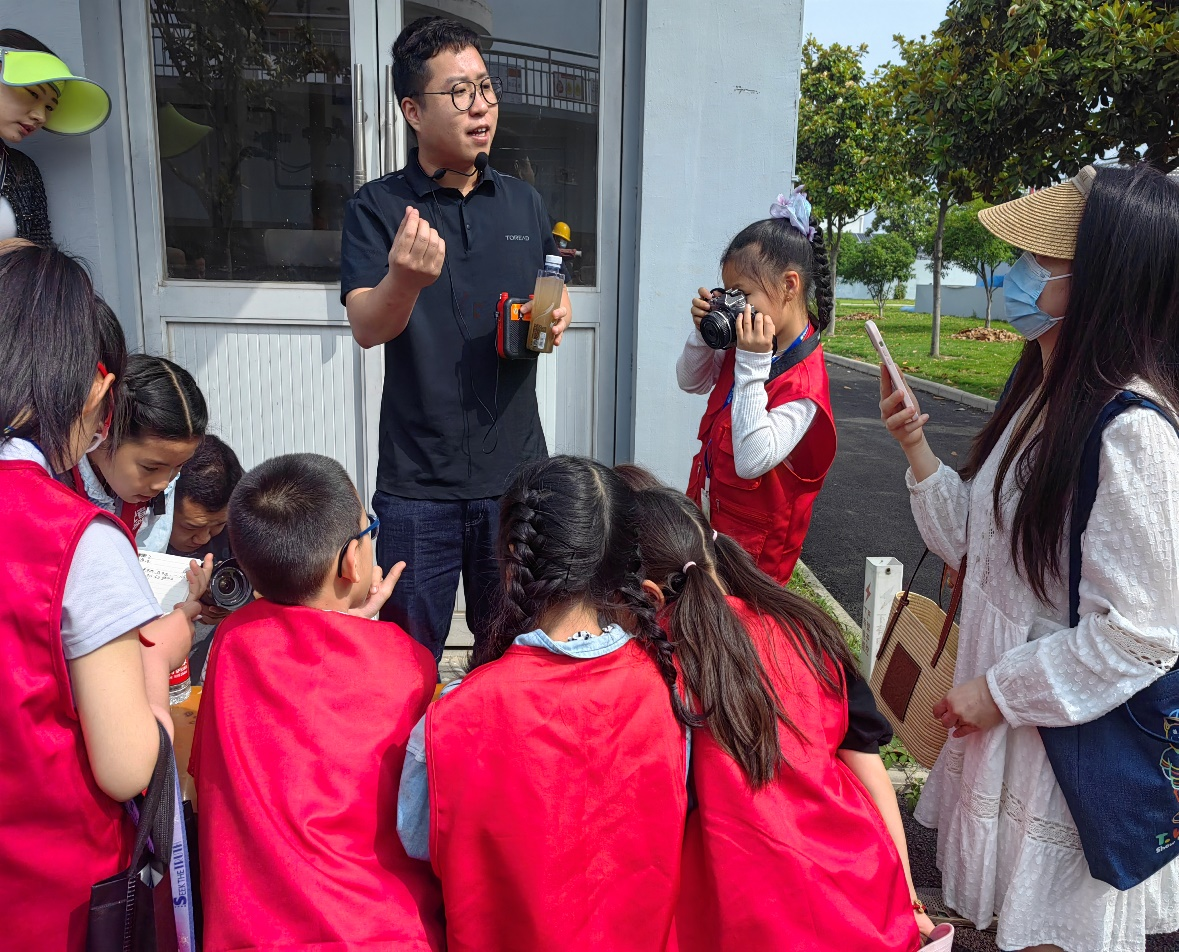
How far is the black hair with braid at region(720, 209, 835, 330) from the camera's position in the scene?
2455mm

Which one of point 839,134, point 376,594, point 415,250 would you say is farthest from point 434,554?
point 839,134

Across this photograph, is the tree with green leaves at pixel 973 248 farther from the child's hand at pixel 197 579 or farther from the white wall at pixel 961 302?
the child's hand at pixel 197 579

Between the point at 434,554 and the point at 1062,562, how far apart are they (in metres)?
1.46

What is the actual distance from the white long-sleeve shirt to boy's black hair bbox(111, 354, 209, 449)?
4.49ft

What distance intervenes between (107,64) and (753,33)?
2600 mm

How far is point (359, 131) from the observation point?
3734 mm

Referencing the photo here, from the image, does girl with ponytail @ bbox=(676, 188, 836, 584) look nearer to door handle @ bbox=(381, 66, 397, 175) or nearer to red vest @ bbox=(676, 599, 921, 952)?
red vest @ bbox=(676, 599, 921, 952)

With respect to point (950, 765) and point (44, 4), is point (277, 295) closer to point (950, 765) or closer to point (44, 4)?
point (44, 4)

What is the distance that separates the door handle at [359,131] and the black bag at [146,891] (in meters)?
2.89

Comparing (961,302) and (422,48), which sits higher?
(422,48)

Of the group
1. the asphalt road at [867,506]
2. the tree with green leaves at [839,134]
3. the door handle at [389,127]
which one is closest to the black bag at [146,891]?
the door handle at [389,127]

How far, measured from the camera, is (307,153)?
3.81 metres

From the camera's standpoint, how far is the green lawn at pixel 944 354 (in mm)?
13391

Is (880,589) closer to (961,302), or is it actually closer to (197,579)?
(197,579)
